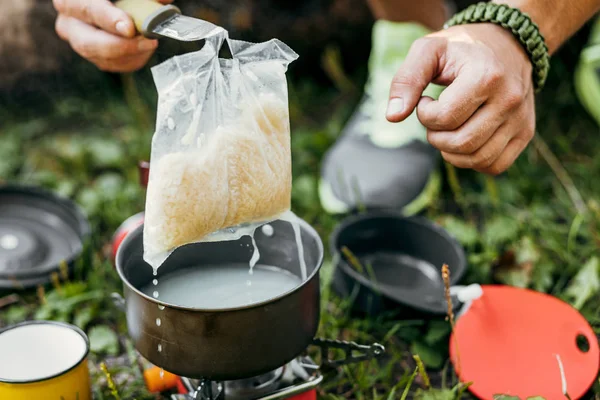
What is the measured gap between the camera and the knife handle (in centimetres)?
143

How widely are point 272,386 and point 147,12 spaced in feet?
2.83

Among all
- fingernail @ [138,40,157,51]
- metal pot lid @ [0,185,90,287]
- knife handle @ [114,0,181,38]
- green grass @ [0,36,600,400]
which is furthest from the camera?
metal pot lid @ [0,185,90,287]

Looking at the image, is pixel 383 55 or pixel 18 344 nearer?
pixel 18 344

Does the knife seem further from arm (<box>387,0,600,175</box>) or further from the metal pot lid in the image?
the metal pot lid

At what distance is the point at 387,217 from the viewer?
85.6 inches

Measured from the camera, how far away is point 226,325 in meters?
1.24

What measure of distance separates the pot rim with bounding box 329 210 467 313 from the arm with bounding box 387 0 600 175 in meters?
0.48

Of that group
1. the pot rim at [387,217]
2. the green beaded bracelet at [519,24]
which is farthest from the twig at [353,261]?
the green beaded bracelet at [519,24]

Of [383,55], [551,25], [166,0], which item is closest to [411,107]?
[551,25]

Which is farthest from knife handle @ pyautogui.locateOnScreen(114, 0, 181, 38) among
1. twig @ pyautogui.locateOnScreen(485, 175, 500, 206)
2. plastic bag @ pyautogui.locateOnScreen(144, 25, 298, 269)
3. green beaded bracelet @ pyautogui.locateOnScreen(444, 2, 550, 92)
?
twig @ pyautogui.locateOnScreen(485, 175, 500, 206)

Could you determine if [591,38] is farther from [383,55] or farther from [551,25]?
[551,25]

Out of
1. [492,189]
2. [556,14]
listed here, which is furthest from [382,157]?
[556,14]

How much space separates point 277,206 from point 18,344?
2.22 feet

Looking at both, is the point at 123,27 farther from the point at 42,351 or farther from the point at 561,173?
the point at 561,173
